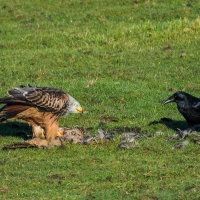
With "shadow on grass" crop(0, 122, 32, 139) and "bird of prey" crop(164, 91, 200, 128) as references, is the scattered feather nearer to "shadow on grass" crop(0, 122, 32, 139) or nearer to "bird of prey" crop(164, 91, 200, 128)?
"bird of prey" crop(164, 91, 200, 128)

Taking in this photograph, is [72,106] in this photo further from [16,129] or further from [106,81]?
[106,81]

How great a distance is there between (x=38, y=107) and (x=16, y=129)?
1.21 metres

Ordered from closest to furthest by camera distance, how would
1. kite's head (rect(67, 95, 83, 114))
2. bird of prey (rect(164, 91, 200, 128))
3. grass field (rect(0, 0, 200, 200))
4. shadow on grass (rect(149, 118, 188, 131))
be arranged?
grass field (rect(0, 0, 200, 200))
kite's head (rect(67, 95, 83, 114))
bird of prey (rect(164, 91, 200, 128))
shadow on grass (rect(149, 118, 188, 131))

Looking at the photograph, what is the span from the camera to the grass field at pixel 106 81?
885cm

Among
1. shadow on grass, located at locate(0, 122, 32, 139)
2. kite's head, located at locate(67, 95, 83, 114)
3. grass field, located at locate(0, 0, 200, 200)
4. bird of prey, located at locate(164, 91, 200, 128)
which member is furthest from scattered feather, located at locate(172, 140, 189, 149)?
shadow on grass, located at locate(0, 122, 32, 139)

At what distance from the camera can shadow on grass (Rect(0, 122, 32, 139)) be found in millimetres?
11547

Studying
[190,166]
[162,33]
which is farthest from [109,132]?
[162,33]

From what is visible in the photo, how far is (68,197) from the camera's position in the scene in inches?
324

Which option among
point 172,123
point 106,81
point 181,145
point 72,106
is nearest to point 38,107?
point 72,106

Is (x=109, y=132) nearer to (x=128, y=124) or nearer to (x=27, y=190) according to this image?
(x=128, y=124)

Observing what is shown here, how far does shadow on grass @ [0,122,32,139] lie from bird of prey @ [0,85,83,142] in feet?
1.48

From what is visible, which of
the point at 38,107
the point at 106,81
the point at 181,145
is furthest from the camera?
the point at 106,81

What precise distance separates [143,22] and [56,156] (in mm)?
8842

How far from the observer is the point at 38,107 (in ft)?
35.6
